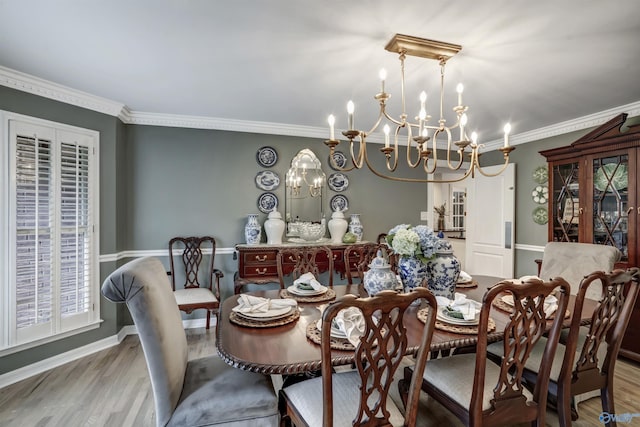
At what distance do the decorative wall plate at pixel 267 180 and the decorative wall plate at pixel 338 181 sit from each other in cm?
68

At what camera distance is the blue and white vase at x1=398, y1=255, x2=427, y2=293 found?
203 centimetres

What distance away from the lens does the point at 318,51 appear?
218cm

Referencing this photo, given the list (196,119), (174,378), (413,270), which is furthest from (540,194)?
(174,378)

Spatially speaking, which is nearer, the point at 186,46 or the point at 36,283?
the point at 186,46

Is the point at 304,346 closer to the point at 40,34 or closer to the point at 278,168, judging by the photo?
the point at 40,34

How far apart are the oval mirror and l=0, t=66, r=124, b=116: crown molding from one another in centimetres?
191

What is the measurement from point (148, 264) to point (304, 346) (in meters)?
0.81

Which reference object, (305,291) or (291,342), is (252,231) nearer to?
(305,291)

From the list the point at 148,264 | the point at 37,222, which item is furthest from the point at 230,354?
the point at 37,222

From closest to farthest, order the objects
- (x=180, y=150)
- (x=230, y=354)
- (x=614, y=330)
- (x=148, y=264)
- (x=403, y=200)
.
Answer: (x=230, y=354)
(x=148, y=264)
(x=614, y=330)
(x=180, y=150)
(x=403, y=200)

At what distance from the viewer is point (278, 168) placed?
4074 millimetres

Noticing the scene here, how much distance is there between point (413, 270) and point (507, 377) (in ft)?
2.32

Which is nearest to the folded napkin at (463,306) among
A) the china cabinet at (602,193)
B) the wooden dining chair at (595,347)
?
the wooden dining chair at (595,347)

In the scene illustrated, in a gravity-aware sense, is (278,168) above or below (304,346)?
above
